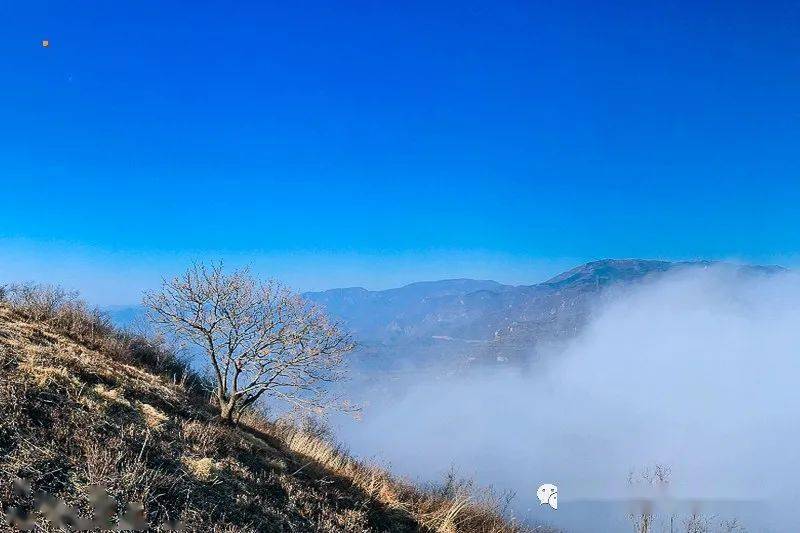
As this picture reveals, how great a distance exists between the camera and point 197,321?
14.7m

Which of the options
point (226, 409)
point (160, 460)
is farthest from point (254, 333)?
point (160, 460)

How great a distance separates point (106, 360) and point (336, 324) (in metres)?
5.92

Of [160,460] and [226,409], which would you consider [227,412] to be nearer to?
[226,409]

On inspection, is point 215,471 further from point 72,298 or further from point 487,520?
point 72,298

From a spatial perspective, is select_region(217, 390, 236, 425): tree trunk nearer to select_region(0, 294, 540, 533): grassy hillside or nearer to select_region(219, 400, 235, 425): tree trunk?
select_region(219, 400, 235, 425): tree trunk

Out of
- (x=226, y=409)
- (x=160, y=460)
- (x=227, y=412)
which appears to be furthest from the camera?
(x=226, y=409)

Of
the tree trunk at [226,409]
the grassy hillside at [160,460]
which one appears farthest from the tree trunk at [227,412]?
the grassy hillside at [160,460]

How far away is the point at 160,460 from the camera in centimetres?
806

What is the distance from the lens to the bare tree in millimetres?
14430

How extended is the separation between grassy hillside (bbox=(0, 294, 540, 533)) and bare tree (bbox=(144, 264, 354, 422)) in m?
1.28

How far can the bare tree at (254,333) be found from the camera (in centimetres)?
1443

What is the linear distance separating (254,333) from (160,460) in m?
6.82

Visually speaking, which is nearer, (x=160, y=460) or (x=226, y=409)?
(x=160, y=460)

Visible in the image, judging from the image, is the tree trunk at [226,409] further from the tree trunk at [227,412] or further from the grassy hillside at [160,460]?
the grassy hillside at [160,460]
